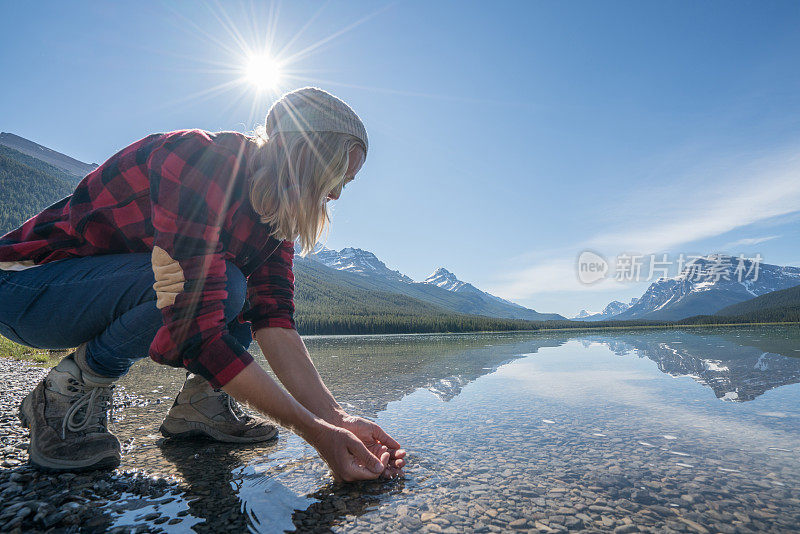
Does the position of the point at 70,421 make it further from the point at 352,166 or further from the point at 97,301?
the point at 352,166

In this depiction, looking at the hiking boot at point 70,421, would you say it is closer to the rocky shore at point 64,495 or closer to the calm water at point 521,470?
the rocky shore at point 64,495

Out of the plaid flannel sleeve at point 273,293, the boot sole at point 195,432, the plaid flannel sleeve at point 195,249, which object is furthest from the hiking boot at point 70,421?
the plaid flannel sleeve at point 195,249

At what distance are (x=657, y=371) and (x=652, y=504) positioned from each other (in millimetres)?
6342

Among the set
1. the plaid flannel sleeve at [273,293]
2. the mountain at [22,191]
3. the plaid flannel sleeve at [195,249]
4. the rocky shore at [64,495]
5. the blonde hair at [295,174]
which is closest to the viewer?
the rocky shore at [64,495]

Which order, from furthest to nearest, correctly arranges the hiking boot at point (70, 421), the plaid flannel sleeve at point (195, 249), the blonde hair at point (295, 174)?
the hiking boot at point (70, 421) → the blonde hair at point (295, 174) → the plaid flannel sleeve at point (195, 249)

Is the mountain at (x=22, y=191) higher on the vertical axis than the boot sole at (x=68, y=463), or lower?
higher

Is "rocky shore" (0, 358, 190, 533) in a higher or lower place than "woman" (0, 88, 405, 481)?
lower

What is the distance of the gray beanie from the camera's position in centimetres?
216

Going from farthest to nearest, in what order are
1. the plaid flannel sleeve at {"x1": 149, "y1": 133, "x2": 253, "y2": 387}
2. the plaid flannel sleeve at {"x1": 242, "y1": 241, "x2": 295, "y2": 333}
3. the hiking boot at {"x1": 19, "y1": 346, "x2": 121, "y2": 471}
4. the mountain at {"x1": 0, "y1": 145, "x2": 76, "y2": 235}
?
the mountain at {"x1": 0, "y1": 145, "x2": 76, "y2": 235}
the plaid flannel sleeve at {"x1": 242, "y1": 241, "x2": 295, "y2": 333}
the hiking boot at {"x1": 19, "y1": 346, "x2": 121, "y2": 471}
the plaid flannel sleeve at {"x1": 149, "y1": 133, "x2": 253, "y2": 387}

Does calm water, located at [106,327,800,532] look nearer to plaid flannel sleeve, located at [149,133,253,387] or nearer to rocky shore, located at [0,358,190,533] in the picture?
rocky shore, located at [0,358,190,533]

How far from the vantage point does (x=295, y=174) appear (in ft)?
7.02

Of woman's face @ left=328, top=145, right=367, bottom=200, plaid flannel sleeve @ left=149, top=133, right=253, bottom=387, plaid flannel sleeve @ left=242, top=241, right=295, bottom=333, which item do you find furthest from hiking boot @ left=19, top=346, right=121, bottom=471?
woman's face @ left=328, top=145, right=367, bottom=200

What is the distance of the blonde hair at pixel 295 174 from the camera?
2.14m

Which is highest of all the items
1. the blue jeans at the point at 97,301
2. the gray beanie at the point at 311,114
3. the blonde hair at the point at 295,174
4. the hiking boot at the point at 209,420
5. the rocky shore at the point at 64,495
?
the gray beanie at the point at 311,114
